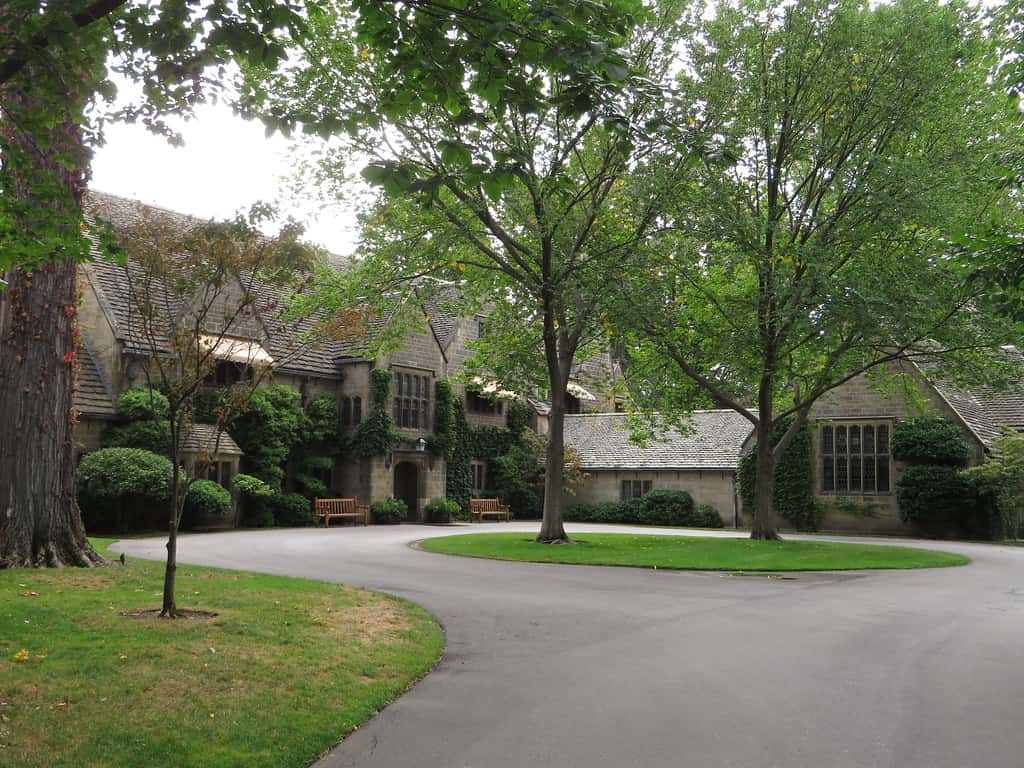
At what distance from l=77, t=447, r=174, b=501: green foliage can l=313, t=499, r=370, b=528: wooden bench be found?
27.1 feet

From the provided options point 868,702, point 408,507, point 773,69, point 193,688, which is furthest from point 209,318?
point 868,702

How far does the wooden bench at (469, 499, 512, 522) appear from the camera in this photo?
1529 inches

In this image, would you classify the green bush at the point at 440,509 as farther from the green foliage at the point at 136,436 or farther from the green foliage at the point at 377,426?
the green foliage at the point at 136,436

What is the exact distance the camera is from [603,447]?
140 feet

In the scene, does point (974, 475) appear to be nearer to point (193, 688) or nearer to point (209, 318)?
point (209, 318)

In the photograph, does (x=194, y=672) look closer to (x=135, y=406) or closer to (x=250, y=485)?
(x=135, y=406)

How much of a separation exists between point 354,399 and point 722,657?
91.3 feet

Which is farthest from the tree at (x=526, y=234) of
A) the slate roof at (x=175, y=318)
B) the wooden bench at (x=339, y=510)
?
the wooden bench at (x=339, y=510)

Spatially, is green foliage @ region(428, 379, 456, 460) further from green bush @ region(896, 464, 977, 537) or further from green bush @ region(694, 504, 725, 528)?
green bush @ region(896, 464, 977, 537)

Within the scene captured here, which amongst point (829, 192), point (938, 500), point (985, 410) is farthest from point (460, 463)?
point (985, 410)

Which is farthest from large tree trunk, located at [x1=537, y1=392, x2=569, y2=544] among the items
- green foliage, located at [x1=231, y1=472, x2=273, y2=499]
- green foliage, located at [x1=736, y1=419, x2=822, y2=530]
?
green foliage, located at [x1=736, y1=419, x2=822, y2=530]

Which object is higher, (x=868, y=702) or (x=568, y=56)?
(x=568, y=56)

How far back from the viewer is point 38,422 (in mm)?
14195

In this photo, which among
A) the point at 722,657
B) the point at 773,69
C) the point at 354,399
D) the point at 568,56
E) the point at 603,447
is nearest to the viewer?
the point at 568,56
